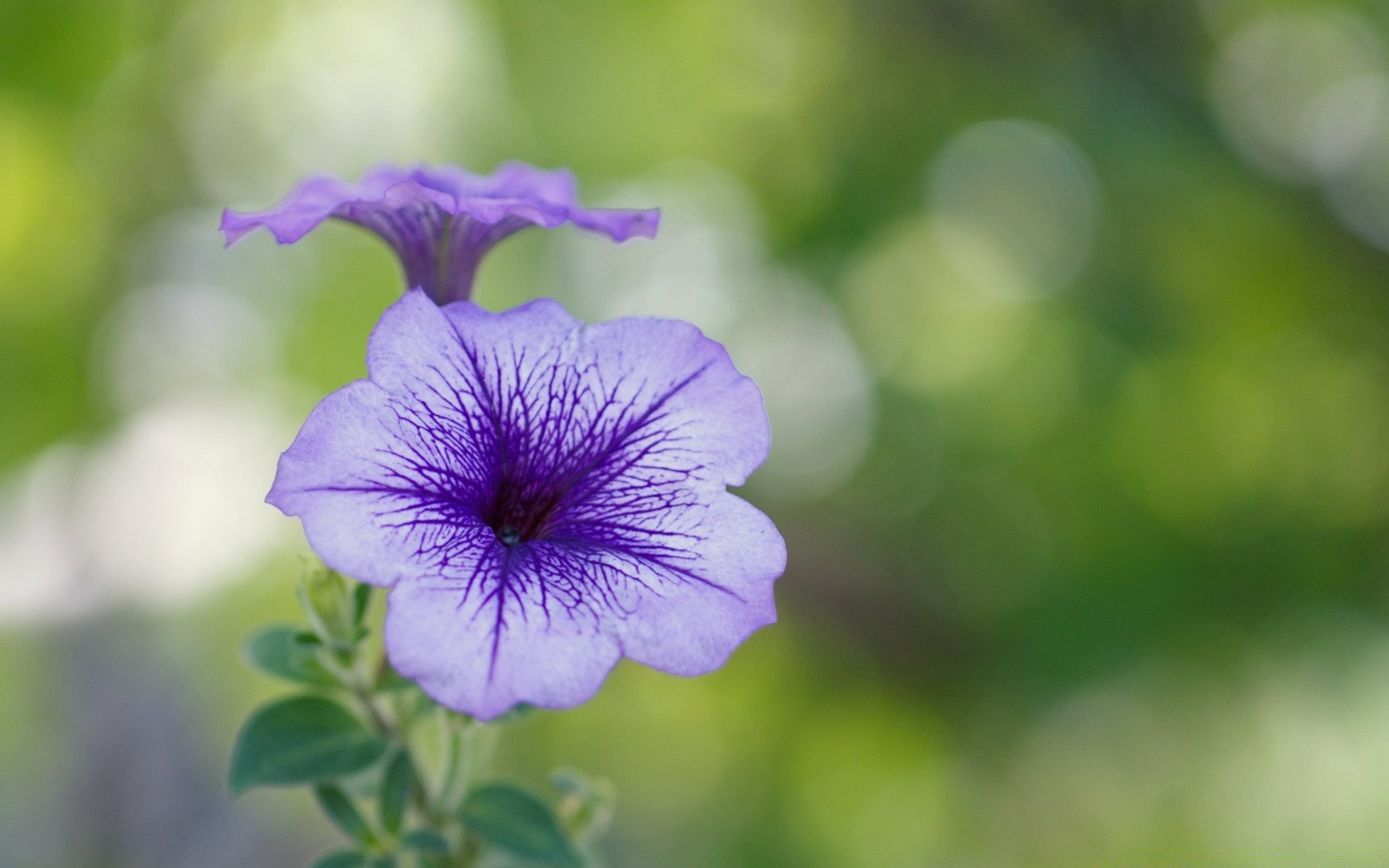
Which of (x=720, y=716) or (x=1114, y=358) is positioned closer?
(x=1114, y=358)

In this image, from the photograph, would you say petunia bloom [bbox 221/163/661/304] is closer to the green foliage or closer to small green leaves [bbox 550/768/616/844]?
the green foliage

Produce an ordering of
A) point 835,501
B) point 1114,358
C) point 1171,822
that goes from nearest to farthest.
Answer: point 1171,822 → point 1114,358 → point 835,501

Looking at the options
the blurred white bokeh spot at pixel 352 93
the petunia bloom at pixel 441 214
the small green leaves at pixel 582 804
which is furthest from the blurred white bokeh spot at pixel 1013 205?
the small green leaves at pixel 582 804

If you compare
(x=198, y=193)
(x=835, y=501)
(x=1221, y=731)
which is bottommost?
(x=1221, y=731)

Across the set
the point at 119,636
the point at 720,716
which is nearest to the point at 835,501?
the point at 720,716

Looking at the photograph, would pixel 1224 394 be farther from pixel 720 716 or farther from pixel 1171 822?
pixel 720 716

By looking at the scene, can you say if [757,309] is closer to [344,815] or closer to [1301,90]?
[1301,90]
